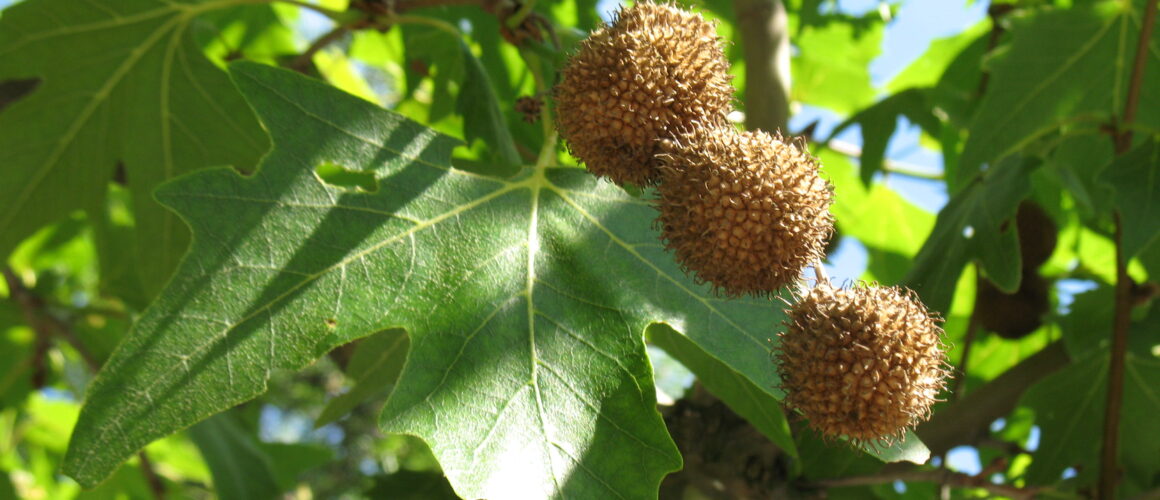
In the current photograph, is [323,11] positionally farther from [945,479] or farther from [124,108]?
[945,479]

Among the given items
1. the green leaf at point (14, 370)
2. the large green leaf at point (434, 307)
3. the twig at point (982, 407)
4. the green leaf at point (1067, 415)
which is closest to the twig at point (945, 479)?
the twig at point (982, 407)

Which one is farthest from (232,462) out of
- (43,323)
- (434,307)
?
(434,307)

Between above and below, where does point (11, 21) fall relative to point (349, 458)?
above

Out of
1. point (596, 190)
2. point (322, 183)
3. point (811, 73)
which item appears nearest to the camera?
point (322, 183)

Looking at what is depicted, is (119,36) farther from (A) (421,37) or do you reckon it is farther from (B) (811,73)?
(B) (811,73)

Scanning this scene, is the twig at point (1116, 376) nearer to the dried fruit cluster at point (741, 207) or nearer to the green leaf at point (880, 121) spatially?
the green leaf at point (880, 121)

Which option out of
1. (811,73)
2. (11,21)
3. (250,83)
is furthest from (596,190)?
(811,73)

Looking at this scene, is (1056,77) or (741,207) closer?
(741,207)
